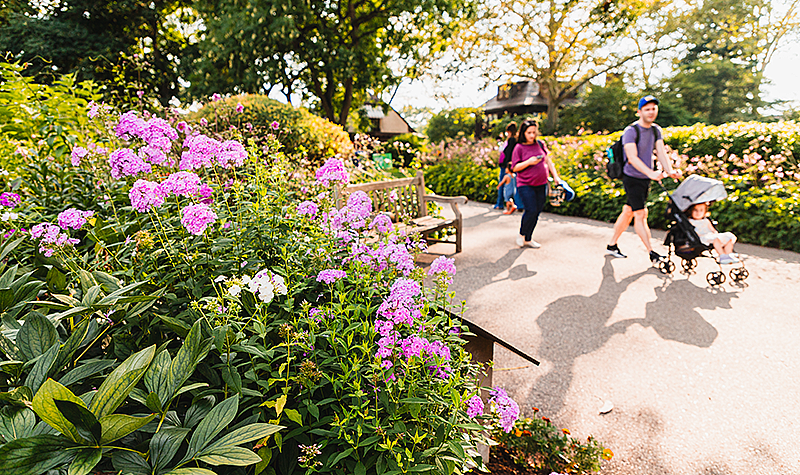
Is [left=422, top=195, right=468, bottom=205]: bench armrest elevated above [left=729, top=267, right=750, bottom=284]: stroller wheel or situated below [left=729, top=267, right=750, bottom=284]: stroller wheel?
above

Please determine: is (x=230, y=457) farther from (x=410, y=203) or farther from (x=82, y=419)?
(x=410, y=203)

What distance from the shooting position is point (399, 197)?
19.2ft

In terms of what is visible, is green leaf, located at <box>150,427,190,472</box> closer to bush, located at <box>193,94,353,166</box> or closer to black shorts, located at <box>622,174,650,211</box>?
black shorts, located at <box>622,174,650,211</box>

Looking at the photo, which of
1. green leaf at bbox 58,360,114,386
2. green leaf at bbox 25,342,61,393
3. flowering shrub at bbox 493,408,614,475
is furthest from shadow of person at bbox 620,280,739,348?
green leaf at bbox 25,342,61,393

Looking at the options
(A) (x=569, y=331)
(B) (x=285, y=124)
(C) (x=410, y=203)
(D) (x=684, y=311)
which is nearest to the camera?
(A) (x=569, y=331)

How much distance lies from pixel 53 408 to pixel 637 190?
568 centimetres

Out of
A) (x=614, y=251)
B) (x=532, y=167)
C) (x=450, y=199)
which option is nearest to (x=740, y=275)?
(x=614, y=251)

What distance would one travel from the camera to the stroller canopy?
446 centimetres

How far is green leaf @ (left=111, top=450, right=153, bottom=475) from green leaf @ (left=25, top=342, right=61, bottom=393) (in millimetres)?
236

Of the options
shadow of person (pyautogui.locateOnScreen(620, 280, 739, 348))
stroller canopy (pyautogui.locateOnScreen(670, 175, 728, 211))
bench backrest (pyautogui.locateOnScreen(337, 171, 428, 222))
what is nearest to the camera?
shadow of person (pyautogui.locateOnScreen(620, 280, 739, 348))

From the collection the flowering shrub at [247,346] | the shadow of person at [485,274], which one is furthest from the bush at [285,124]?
the flowering shrub at [247,346]

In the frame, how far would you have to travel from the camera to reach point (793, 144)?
23.8 feet

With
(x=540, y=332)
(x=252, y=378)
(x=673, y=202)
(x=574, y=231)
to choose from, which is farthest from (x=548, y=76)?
(x=252, y=378)

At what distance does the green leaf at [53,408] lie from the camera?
0.71 m
